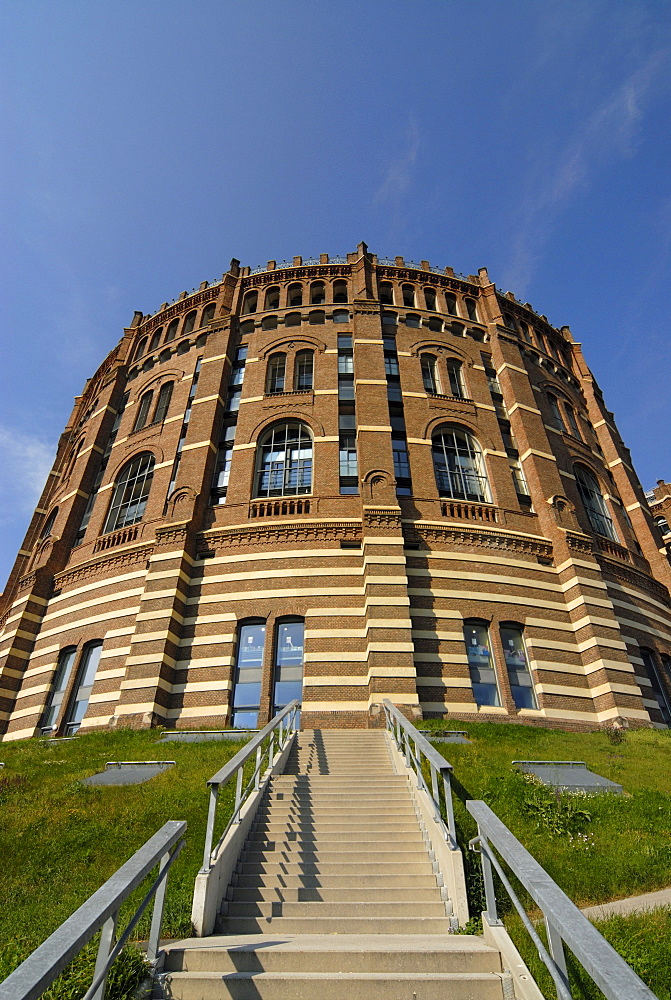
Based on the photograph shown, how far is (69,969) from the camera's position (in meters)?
4.20

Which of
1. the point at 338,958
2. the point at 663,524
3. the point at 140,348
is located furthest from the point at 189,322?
the point at 663,524

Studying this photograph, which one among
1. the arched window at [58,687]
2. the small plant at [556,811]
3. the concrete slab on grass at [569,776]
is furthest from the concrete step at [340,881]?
the arched window at [58,687]

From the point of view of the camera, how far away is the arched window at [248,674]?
16.3 metres

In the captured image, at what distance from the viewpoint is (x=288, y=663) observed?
16938 mm

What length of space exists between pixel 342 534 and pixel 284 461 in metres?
4.39

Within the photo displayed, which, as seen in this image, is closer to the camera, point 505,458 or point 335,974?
point 335,974

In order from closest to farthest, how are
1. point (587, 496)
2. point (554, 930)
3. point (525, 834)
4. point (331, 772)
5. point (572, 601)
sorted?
point (554, 930) → point (525, 834) → point (331, 772) → point (572, 601) → point (587, 496)

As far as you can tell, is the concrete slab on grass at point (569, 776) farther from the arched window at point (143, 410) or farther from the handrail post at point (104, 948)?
the arched window at point (143, 410)

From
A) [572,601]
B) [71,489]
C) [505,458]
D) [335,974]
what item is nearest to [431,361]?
[505,458]

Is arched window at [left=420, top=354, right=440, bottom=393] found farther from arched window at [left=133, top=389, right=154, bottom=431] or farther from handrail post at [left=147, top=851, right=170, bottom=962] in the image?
handrail post at [left=147, top=851, right=170, bottom=962]

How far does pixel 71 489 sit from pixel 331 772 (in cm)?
1948

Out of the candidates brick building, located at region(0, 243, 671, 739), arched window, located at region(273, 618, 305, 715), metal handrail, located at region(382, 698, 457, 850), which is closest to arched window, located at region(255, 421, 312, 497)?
brick building, located at region(0, 243, 671, 739)

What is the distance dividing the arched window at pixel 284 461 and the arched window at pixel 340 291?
29.1 feet

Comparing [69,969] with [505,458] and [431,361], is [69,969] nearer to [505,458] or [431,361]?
[505,458]
